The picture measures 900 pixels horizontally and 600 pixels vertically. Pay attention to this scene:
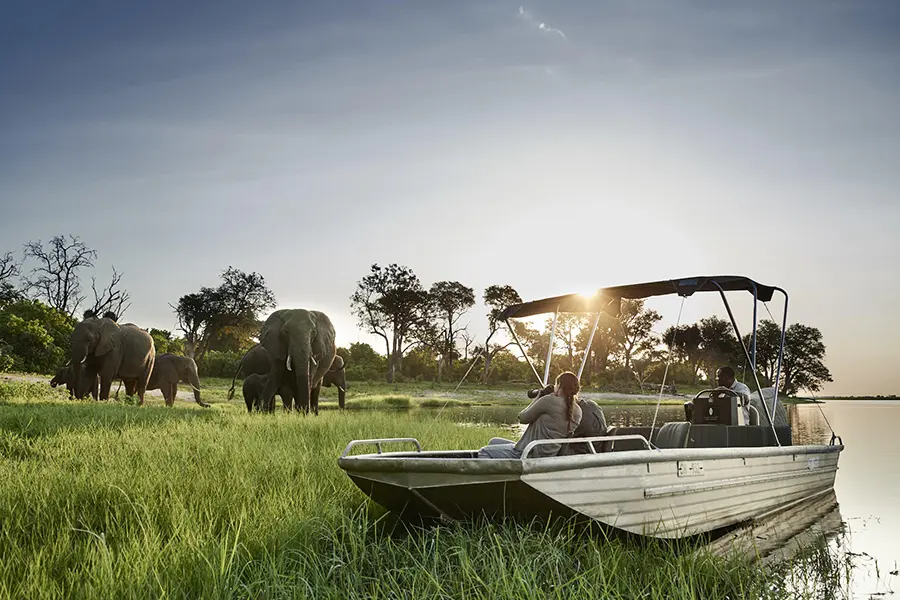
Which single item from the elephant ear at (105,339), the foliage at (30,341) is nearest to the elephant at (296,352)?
the elephant ear at (105,339)

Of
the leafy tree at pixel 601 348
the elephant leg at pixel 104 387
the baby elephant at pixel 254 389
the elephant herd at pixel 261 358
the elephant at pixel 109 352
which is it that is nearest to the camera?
the elephant herd at pixel 261 358

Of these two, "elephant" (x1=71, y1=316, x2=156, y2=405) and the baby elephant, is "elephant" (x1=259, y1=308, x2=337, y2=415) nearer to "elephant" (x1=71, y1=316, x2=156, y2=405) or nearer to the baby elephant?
Result: the baby elephant

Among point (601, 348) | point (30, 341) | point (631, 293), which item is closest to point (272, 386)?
point (631, 293)

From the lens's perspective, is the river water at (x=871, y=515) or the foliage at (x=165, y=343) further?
the foliage at (x=165, y=343)

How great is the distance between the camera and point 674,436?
9.62 m

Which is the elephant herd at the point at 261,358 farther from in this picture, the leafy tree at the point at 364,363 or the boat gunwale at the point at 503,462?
the leafy tree at the point at 364,363

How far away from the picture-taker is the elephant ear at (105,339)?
21.9 metres

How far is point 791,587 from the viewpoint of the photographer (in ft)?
22.0

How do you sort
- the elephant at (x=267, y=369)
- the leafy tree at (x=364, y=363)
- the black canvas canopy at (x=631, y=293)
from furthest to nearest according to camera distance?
1. the leafy tree at (x=364, y=363)
2. the elephant at (x=267, y=369)
3. the black canvas canopy at (x=631, y=293)

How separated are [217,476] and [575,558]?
388 centimetres

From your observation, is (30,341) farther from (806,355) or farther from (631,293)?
(806,355)

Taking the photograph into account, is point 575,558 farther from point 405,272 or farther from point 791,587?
point 405,272

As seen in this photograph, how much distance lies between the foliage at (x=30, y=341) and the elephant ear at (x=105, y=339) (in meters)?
14.2

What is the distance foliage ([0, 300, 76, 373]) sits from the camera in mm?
36062
